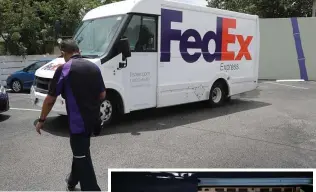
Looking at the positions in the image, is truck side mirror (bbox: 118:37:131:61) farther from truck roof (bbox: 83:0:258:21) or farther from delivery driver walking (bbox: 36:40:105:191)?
delivery driver walking (bbox: 36:40:105:191)

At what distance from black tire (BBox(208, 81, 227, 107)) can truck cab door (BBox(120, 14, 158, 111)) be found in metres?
2.29

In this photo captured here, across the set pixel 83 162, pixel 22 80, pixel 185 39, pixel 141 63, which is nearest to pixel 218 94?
pixel 185 39

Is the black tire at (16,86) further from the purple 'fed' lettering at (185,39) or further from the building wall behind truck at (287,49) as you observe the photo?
the building wall behind truck at (287,49)

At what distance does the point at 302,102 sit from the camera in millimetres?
11180

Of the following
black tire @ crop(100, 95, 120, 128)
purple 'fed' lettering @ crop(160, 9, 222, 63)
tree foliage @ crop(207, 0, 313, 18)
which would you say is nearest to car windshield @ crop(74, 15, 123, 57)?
black tire @ crop(100, 95, 120, 128)

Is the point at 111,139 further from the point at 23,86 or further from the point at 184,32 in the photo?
the point at 23,86

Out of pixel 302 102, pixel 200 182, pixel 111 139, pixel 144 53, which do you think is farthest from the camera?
pixel 302 102

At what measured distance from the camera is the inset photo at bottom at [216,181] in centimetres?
204

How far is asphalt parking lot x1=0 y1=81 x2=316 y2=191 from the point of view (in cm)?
513

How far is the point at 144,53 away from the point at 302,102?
19.5 ft

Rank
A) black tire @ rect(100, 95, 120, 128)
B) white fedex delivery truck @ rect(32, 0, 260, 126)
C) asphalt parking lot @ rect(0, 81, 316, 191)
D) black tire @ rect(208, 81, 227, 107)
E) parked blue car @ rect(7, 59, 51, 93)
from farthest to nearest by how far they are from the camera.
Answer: parked blue car @ rect(7, 59, 51, 93), black tire @ rect(208, 81, 227, 107), white fedex delivery truck @ rect(32, 0, 260, 126), black tire @ rect(100, 95, 120, 128), asphalt parking lot @ rect(0, 81, 316, 191)

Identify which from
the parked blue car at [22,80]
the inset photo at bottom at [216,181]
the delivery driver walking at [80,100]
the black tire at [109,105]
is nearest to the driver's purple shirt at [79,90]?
the delivery driver walking at [80,100]

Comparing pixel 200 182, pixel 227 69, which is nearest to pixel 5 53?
pixel 227 69

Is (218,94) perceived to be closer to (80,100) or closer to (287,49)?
(80,100)
